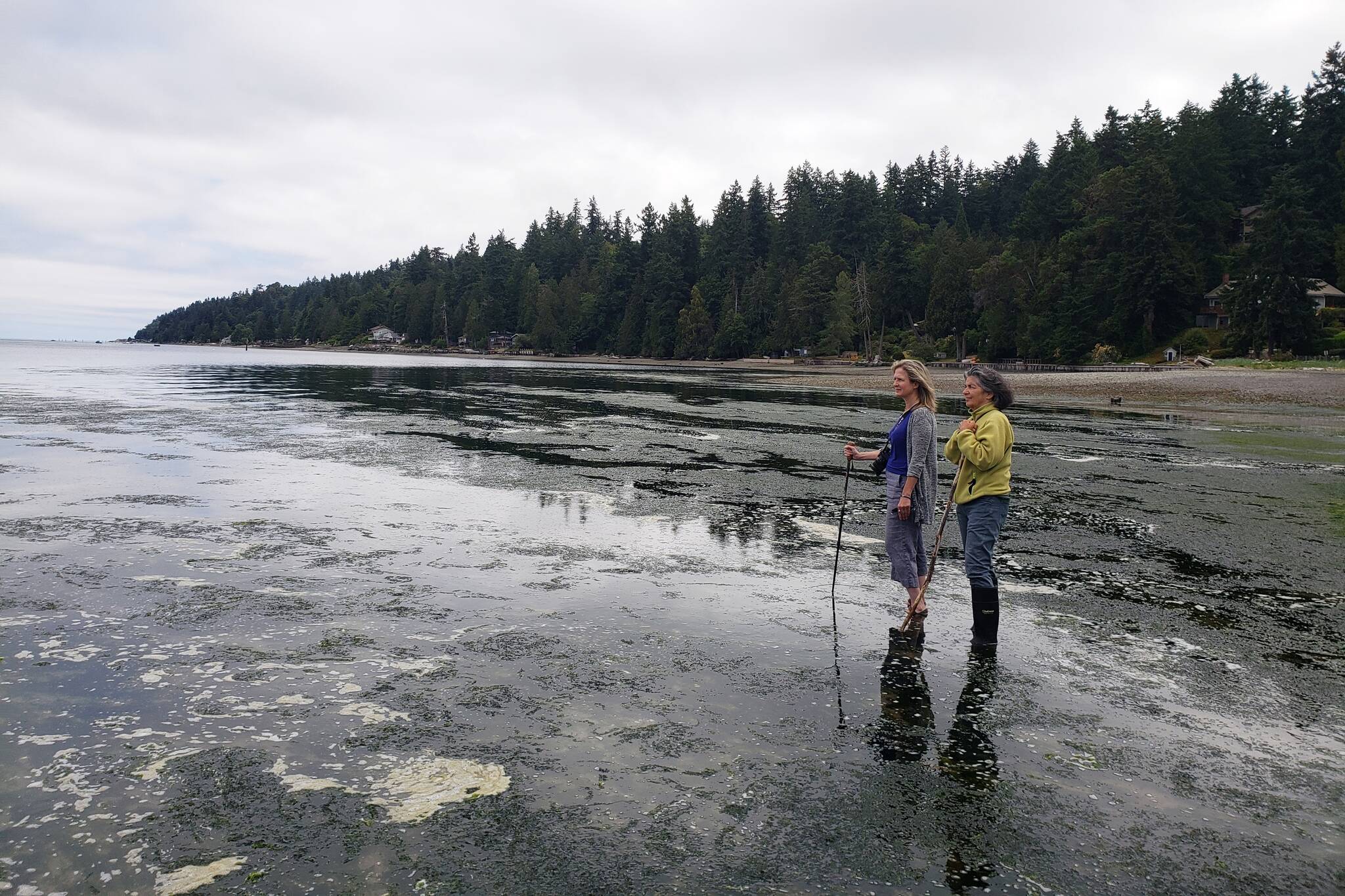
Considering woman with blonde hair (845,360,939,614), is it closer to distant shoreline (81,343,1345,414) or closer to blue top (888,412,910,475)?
blue top (888,412,910,475)

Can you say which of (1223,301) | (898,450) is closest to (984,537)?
(898,450)

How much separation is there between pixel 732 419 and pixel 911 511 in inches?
819

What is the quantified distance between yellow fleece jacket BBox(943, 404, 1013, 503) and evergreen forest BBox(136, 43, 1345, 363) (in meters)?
67.7

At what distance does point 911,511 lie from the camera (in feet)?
21.9

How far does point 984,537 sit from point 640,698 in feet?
9.90

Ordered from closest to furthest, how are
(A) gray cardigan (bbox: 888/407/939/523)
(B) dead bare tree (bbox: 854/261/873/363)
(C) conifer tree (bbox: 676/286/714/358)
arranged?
1. (A) gray cardigan (bbox: 888/407/939/523)
2. (B) dead bare tree (bbox: 854/261/873/363)
3. (C) conifer tree (bbox: 676/286/714/358)

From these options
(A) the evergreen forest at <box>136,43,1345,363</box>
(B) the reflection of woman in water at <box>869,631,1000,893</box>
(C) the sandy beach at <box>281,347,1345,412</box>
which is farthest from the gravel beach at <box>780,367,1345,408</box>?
(B) the reflection of woman in water at <box>869,631,1000,893</box>

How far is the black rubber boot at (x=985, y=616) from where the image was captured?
6316mm

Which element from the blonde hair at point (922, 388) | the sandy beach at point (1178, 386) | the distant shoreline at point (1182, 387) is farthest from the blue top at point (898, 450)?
the sandy beach at point (1178, 386)

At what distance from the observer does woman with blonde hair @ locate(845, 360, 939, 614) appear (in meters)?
6.54

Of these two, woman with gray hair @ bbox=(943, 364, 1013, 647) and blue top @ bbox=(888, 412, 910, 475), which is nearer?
woman with gray hair @ bbox=(943, 364, 1013, 647)

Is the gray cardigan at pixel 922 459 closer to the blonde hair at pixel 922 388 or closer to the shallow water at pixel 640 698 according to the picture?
the blonde hair at pixel 922 388

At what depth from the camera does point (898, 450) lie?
6844mm

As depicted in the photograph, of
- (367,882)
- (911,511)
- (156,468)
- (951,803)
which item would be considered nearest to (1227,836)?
(951,803)
